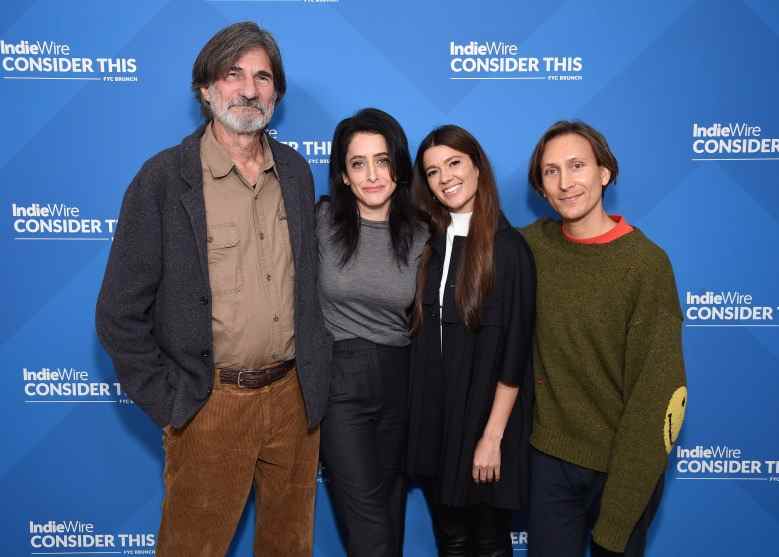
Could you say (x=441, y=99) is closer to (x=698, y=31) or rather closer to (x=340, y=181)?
(x=340, y=181)

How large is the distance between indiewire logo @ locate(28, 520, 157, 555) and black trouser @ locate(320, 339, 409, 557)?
1127mm

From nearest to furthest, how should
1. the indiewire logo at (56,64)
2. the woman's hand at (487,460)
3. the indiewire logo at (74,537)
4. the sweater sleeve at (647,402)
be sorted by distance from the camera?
the sweater sleeve at (647,402), the woman's hand at (487,460), the indiewire logo at (56,64), the indiewire logo at (74,537)

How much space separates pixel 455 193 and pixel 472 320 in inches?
16.0

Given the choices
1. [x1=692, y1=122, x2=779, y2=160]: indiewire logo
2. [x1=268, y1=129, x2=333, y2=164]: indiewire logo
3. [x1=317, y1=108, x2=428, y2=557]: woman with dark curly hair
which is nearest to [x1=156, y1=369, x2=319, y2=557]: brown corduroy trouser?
[x1=317, y1=108, x2=428, y2=557]: woman with dark curly hair

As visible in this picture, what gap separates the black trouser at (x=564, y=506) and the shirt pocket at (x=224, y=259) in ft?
3.51

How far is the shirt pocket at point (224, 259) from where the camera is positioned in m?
1.79

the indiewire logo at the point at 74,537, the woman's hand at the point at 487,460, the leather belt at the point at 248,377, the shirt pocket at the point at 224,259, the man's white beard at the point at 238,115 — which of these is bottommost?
the indiewire logo at the point at 74,537

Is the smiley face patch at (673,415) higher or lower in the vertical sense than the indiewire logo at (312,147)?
lower

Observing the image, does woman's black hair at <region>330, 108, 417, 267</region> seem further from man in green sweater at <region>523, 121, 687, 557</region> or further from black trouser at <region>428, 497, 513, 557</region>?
black trouser at <region>428, 497, 513, 557</region>

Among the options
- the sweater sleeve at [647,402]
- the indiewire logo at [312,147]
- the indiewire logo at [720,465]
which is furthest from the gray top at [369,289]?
the indiewire logo at [720,465]

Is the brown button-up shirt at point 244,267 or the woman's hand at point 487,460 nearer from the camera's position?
the brown button-up shirt at point 244,267

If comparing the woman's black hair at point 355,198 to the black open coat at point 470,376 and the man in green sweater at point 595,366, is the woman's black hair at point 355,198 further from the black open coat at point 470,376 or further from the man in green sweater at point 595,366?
the man in green sweater at point 595,366

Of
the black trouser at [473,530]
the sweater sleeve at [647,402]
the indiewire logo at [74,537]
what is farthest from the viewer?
the indiewire logo at [74,537]

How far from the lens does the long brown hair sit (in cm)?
187
